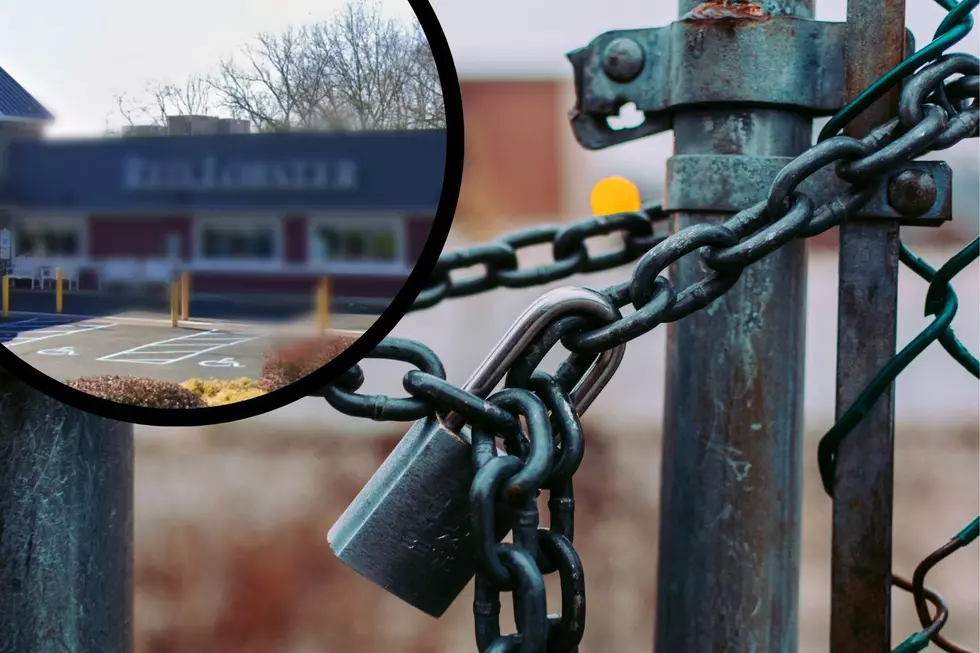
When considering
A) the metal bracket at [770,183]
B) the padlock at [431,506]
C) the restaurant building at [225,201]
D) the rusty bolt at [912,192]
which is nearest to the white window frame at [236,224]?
the restaurant building at [225,201]

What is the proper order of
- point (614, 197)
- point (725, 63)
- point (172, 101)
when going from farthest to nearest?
point (614, 197) < point (725, 63) < point (172, 101)

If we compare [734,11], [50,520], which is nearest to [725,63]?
[734,11]

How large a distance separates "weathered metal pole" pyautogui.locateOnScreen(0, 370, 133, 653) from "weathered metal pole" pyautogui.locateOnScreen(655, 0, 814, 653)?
292 mm

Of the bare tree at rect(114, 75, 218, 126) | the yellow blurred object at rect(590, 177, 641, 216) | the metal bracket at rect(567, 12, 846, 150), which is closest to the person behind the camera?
the bare tree at rect(114, 75, 218, 126)

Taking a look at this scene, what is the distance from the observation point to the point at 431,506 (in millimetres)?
A: 424

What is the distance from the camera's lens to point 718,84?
48cm

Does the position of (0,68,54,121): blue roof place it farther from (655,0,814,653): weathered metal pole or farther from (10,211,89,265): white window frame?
(655,0,814,653): weathered metal pole

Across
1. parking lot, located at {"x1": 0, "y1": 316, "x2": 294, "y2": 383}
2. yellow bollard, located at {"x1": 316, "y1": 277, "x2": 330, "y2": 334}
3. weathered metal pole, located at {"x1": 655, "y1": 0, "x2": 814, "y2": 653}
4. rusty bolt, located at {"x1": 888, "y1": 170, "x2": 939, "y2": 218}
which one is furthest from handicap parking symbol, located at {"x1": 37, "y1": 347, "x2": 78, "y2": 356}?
rusty bolt, located at {"x1": 888, "y1": 170, "x2": 939, "y2": 218}

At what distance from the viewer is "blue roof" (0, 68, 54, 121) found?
0.36 meters

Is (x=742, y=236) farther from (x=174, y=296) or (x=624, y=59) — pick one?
(x=174, y=296)

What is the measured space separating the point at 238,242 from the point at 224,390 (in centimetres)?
6

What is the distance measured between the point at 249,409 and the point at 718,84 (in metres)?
0.29

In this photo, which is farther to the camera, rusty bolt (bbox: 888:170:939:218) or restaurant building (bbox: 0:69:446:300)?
rusty bolt (bbox: 888:170:939:218)

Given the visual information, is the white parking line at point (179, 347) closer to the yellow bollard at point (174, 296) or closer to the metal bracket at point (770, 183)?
the yellow bollard at point (174, 296)
